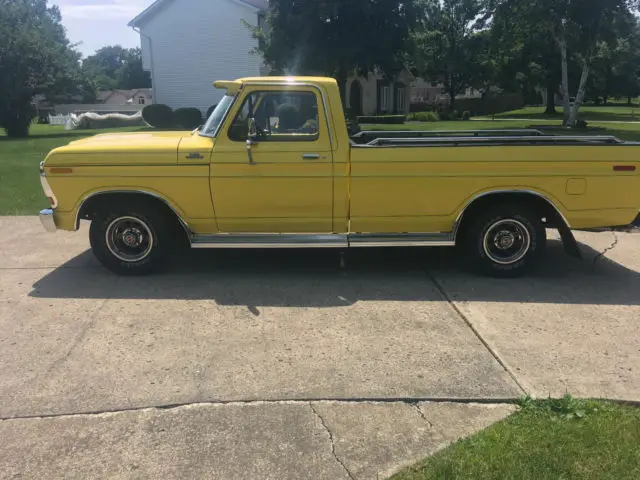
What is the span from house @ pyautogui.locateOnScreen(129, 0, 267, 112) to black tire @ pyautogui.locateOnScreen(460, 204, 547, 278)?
2603cm

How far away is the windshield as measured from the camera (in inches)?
233

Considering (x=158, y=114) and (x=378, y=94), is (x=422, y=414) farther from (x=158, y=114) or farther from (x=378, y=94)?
(x=378, y=94)

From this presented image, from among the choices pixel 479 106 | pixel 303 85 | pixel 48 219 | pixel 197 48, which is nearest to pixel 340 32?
pixel 197 48

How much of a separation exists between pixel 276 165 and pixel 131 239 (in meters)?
1.76

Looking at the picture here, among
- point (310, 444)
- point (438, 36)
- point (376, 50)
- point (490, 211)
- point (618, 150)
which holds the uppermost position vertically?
point (438, 36)

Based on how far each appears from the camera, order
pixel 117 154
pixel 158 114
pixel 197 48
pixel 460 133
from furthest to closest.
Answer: pixel 197 48 → pixel 158 114 → pixel 460 133 → pixel 117 154

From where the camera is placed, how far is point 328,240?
5961mm

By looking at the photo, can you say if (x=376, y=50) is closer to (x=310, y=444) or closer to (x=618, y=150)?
(x=618, y=150)

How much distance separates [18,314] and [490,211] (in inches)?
→ 181

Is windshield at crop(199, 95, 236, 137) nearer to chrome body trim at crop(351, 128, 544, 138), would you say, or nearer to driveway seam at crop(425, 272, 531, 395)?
chrome body trim at crop(351, 128, 544, 138)

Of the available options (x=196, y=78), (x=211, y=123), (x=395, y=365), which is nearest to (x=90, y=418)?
(x=395, y=365)

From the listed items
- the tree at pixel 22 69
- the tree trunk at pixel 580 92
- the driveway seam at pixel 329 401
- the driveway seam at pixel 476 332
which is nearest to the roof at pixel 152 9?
the tree at pixel 22 69

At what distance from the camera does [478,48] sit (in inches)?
1999

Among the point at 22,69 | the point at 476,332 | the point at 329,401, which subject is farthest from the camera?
the point at 22,69
